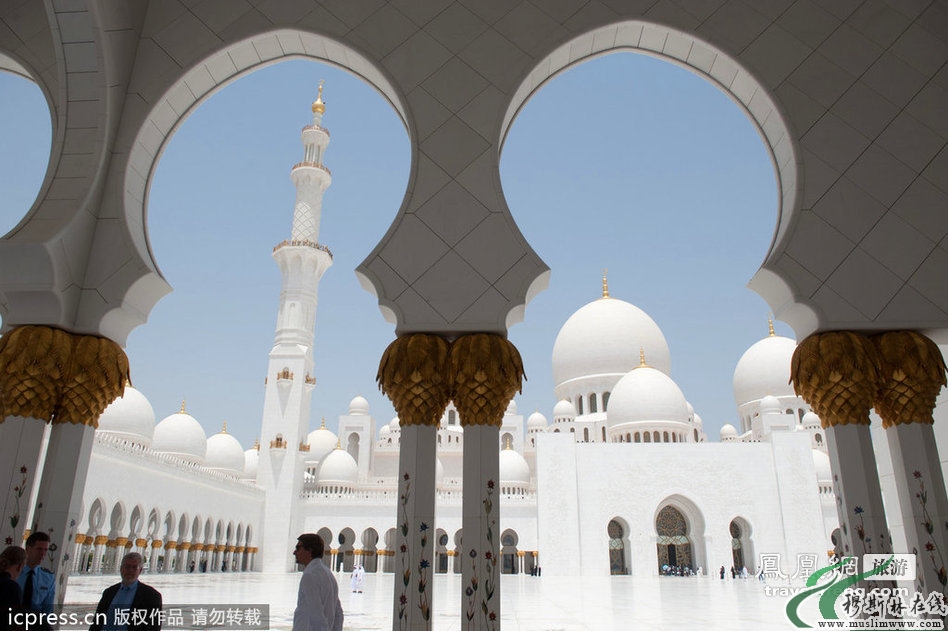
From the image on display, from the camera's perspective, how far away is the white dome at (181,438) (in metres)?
22.1

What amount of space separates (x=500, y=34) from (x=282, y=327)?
18668 mm

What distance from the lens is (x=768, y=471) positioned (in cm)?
1962

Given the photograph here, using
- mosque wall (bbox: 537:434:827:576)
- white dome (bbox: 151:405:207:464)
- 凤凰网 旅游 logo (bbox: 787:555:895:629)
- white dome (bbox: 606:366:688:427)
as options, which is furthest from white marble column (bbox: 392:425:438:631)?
white dome (bbox: 151:405:207:464)

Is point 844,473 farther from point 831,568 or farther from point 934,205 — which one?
point 934,205

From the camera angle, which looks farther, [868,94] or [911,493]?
[868,94]

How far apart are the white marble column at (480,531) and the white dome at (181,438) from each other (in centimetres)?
2097

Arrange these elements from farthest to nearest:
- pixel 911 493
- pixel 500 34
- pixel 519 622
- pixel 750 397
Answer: pixel 750 397
pixel 519 622
pixel 500 34
pixel 911 493

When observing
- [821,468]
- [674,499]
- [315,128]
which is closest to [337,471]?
[674,499]

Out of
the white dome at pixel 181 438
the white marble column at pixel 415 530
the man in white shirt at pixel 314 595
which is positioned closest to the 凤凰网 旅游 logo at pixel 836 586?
the white marble column at pixel 415 530

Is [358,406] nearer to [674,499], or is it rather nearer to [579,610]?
[674,499]

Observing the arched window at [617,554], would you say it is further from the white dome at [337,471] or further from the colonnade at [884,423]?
the colonnade at [884,423]

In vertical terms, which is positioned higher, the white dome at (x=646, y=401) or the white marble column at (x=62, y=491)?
the white dome at (x=646, y=401)

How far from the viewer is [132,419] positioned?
1942 cm

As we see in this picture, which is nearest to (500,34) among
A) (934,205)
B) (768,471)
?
(934,205)
